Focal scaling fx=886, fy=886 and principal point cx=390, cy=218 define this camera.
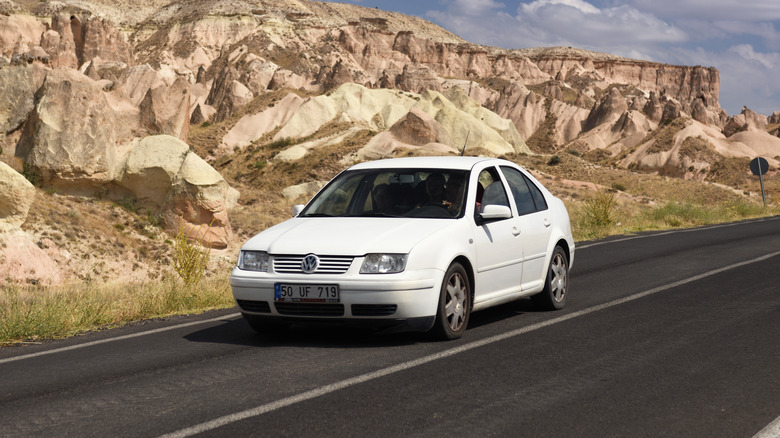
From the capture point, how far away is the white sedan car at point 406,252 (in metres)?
7.16

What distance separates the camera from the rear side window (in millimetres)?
9219

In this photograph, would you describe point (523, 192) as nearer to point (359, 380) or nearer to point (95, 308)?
point (359, 380)

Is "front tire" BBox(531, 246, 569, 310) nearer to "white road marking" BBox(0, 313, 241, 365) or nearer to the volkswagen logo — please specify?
the volkswagen logo

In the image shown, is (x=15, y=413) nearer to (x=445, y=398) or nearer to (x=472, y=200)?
(x=445, y=398)

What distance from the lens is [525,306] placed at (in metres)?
9.91

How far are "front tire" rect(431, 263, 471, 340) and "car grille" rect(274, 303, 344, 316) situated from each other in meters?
0.86

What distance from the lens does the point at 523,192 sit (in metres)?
9.42

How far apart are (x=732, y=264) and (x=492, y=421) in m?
10.2

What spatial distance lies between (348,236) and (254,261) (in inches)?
34.2

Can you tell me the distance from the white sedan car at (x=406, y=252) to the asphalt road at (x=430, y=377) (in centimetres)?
33

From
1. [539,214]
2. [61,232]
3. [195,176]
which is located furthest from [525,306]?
[195,176]

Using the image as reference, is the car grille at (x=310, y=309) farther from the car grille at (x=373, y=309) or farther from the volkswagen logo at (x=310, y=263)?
the volkswagen logo at (x=310, y=263)

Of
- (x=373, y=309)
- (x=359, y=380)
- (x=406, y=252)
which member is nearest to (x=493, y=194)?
(x=406, y=252)

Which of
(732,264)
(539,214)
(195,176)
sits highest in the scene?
(195,176)
